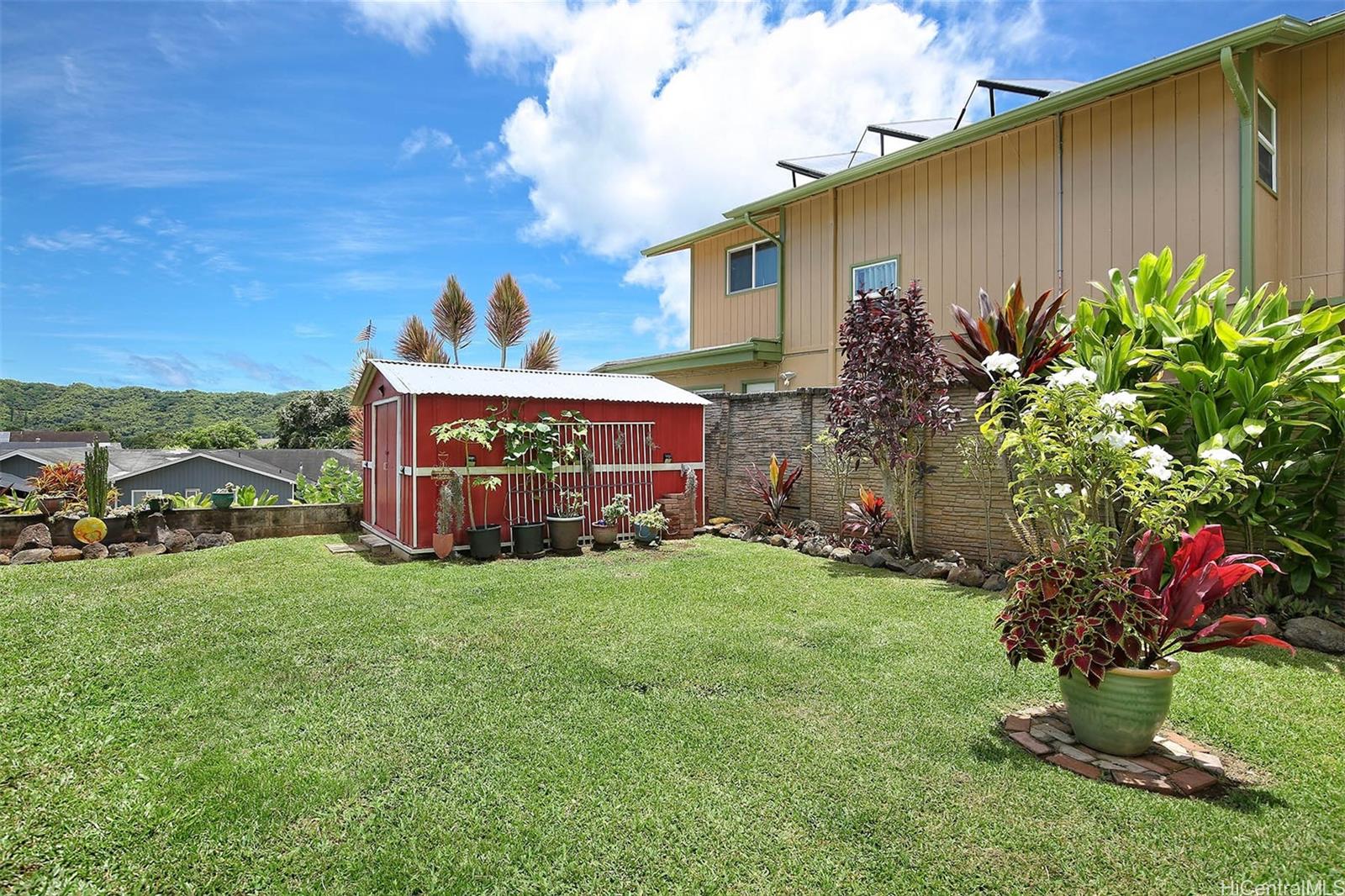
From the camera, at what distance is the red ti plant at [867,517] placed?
790 cm

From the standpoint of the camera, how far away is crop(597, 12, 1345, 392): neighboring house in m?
6.94

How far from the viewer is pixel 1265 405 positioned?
4.64 meters

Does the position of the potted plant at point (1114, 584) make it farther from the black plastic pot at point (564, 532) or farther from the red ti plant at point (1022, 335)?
the black plastic pot at point (564, 532)

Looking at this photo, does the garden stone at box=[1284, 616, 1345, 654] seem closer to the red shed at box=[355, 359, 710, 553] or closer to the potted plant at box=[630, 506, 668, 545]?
the potted plant at box=[630, 506, 668, 545]

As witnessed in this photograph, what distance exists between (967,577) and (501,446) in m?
5.81

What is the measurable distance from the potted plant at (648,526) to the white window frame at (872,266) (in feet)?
15.6

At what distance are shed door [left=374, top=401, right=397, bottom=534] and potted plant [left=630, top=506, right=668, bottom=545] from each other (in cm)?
326

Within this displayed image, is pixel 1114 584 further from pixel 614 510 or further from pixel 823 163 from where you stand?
pixel 823 163

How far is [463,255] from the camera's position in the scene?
57.6ft

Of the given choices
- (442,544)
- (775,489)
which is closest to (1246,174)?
(775,489)

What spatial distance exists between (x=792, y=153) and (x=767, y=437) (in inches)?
244

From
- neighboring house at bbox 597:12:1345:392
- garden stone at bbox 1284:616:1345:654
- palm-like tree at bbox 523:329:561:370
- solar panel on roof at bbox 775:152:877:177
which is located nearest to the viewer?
garden stone at bbox 1284:616:1345:654

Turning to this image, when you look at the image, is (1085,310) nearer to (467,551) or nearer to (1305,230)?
(1305,230)

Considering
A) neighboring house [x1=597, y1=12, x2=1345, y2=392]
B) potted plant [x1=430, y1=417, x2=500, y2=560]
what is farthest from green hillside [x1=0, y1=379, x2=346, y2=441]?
neighboring house [x1=597, y1=12, x2=1345, y2=392]
